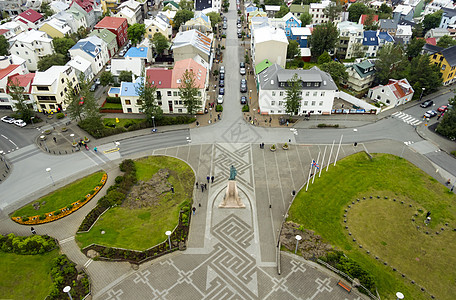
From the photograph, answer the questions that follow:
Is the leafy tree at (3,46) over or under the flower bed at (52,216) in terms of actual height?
over

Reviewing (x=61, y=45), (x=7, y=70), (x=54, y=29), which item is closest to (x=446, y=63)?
(x=61, y=45)

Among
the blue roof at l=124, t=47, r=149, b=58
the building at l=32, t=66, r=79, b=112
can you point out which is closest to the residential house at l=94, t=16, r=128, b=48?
the blue roof at l=124, t=47, r=149, b=58

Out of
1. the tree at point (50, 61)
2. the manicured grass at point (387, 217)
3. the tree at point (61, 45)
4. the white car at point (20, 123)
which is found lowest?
the manicured grass at point (387, 217)

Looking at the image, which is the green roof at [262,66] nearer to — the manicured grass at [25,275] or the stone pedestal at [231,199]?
the stone pedestal at [231,199]

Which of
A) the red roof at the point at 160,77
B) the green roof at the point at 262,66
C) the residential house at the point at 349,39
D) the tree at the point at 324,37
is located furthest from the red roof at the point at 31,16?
the residential house at the point at 349,39

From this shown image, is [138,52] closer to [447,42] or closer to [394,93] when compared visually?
[394,93]

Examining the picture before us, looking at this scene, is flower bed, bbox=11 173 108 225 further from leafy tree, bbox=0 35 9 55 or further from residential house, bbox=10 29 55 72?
leafy tree, bbox=0 35 9 55

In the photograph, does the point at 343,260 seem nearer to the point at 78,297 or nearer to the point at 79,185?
the point at 78,297

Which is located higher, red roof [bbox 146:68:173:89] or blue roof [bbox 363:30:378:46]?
blue roof [bbox 363:30:378:46]
